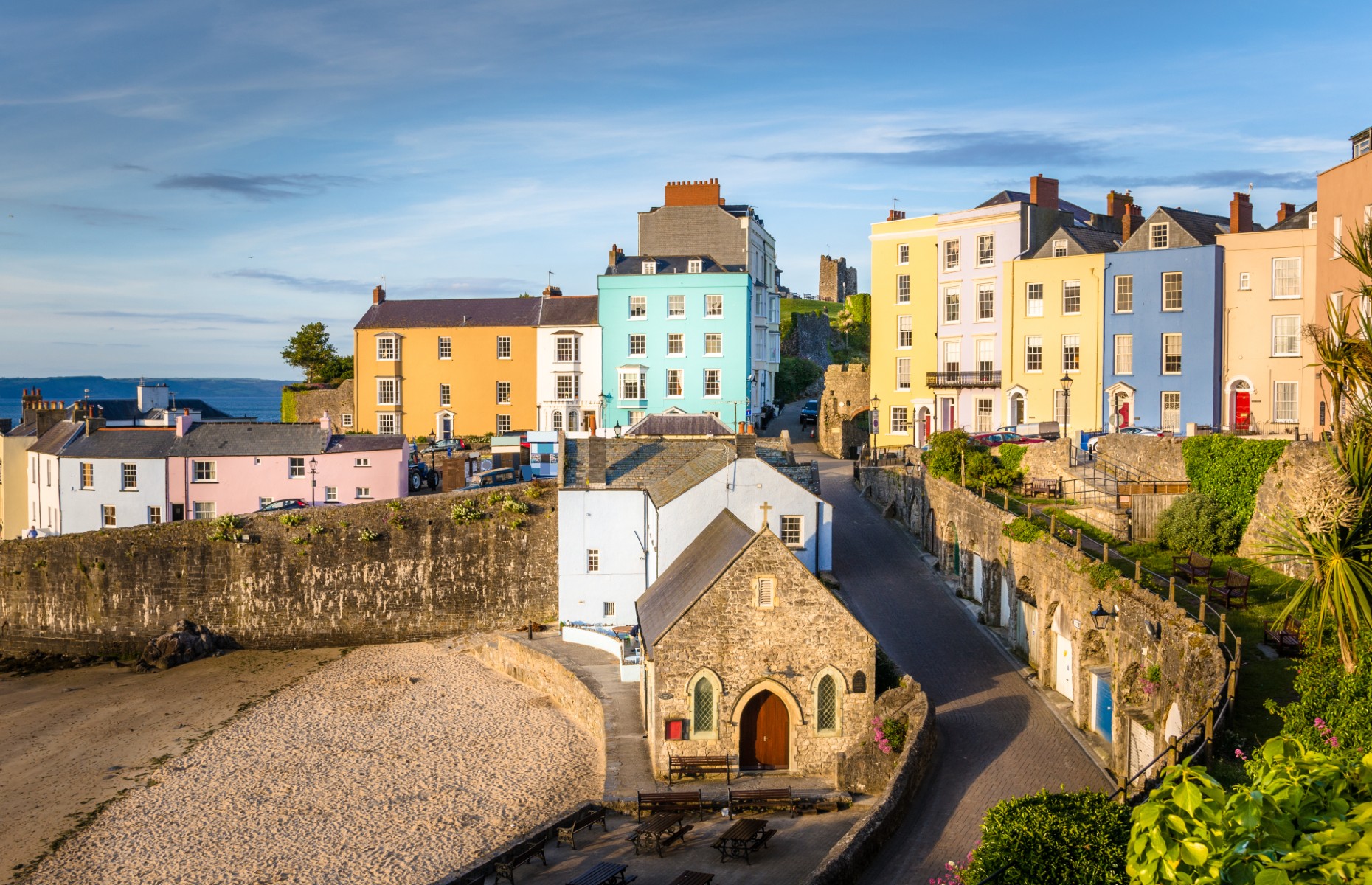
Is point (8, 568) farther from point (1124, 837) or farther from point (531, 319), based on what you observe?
point (1124, 837)

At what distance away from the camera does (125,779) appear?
2409 centimetres

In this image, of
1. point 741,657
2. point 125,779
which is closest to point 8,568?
point 125,779

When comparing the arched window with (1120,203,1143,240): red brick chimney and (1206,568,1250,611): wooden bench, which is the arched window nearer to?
(1206,568,1250,611): wooden bench

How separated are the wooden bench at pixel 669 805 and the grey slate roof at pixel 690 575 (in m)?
2.96

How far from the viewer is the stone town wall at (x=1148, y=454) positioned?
29.8 m

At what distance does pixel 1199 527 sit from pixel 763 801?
41.7ft

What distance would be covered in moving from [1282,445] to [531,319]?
122ft

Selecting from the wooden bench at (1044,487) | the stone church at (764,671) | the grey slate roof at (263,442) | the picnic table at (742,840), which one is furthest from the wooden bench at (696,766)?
the grey slate roof at (263,442)

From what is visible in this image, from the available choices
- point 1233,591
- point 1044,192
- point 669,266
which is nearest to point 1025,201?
point 1044,192

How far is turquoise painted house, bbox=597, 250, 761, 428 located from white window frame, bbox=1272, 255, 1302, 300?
22.4m

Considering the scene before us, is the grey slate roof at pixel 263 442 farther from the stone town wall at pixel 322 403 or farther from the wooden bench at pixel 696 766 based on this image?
the wooden bench at pixel 696 766

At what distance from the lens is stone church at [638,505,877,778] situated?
21438 millimetres

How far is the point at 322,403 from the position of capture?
59719mm

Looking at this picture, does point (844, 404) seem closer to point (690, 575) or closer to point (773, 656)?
point (690, 575)
